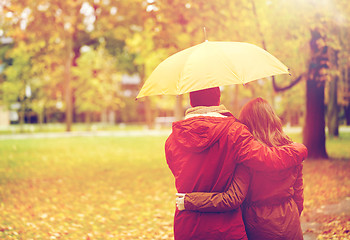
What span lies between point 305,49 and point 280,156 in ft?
34.4

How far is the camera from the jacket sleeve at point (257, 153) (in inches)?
102

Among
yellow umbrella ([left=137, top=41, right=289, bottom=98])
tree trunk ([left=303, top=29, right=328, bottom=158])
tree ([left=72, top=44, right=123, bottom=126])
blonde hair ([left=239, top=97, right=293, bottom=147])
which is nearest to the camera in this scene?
blonde hair ([left=239, top=97, right=293, bottom=147])

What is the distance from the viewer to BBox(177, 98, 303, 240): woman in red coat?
2.66m

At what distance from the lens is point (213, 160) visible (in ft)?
8.55

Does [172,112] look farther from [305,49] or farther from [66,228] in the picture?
[66,228]

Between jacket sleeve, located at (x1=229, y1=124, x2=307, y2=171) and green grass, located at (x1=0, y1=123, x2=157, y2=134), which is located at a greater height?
jacket sleeve, located at (x1=229, y1=124, x2=307, y2=171)

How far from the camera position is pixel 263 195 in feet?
9.16

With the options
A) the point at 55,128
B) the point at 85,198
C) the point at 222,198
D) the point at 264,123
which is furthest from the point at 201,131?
the point at 55,128

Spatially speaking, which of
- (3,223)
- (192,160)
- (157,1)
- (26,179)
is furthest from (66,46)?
(192,160)

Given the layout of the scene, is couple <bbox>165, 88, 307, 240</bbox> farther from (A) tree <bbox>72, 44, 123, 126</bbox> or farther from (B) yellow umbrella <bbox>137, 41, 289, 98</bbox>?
(A) tree <bbox>72, 44, 123, 126</bbox>

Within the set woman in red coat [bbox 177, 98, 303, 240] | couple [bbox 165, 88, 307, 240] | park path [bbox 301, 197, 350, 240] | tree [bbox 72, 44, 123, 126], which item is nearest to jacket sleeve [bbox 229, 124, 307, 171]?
couple [bbox 165, 88, 307, 240]

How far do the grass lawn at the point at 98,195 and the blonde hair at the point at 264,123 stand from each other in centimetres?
367

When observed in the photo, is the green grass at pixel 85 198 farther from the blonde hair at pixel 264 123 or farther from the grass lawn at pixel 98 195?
the blonde hair at pixel 264 123

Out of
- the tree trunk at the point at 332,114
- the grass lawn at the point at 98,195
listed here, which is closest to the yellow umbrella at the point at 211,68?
the grass lawn at the point at 98,195
